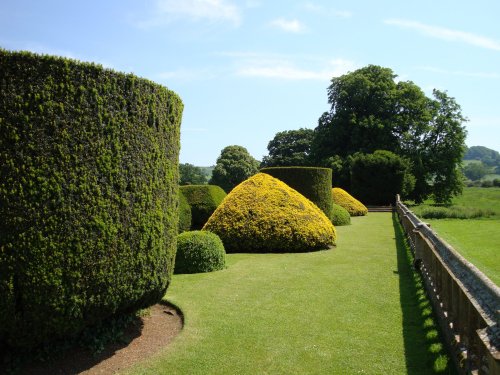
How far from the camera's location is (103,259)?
186 inches

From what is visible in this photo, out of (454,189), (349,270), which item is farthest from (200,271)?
(454,189)

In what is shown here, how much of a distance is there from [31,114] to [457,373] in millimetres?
5240

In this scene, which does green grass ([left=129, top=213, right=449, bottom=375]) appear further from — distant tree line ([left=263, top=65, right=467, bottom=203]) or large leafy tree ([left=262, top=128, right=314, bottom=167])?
large leafy tree ([left=262, top=128, right=314, bottom=167])

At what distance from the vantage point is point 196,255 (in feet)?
32.3

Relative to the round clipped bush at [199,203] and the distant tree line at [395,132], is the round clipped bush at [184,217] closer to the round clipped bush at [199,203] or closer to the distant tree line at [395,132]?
the round clipped bush at [199,203]

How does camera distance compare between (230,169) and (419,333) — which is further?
(230,169)

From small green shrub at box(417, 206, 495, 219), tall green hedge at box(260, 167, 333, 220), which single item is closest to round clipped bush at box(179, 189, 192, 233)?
tall green hedge at box(260, 167, 333, 220)

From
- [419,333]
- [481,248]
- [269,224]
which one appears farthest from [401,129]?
[419,333]

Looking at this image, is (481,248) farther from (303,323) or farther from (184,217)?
(184,217)

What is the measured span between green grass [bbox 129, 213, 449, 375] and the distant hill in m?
161

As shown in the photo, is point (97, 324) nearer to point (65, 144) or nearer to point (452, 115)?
point (65, 144)

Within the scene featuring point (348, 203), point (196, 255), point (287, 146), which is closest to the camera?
point (196, 255)

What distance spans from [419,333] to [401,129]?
1618 inches

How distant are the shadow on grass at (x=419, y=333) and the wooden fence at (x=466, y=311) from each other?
0.14 metres
